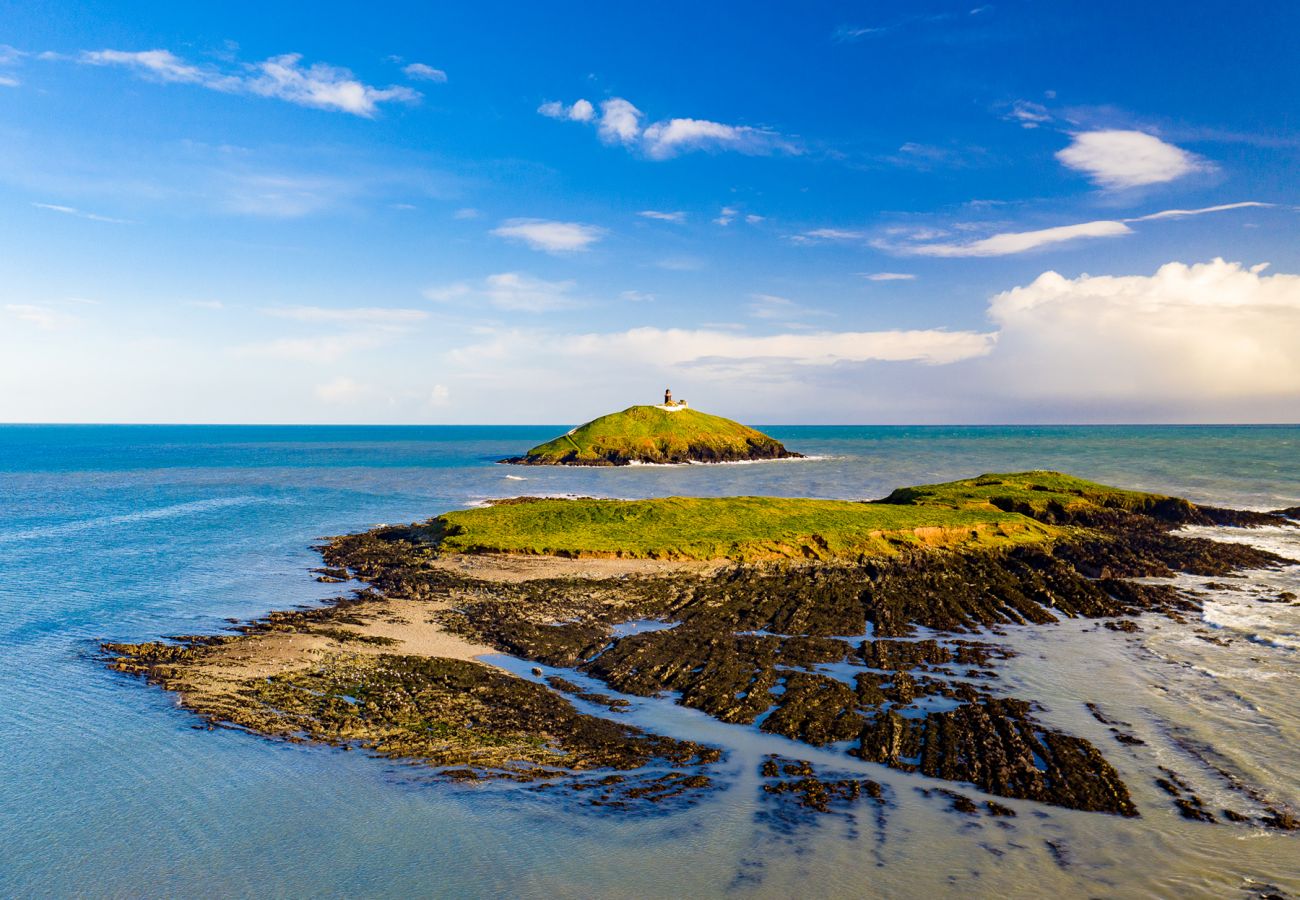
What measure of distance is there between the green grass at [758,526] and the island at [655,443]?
80229 mm

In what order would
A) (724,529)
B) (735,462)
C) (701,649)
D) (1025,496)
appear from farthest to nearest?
(735,462)
(1025,496)
(724,529)
(701,649)

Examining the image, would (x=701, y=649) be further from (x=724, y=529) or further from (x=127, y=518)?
(x=127, y=518)

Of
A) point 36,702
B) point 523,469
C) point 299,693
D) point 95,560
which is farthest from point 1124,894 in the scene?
point 523,469

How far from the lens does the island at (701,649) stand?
60.3 feet

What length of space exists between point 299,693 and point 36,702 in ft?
28.5

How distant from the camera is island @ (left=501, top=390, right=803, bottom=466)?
14200 centimetres

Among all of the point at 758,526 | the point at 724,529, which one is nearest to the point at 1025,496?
the point at 758,526

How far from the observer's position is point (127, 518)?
6750 centimetres

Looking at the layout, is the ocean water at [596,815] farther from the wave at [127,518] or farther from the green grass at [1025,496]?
the wave at [127,518]

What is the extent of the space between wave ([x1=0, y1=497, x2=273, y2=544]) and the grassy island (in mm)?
62451

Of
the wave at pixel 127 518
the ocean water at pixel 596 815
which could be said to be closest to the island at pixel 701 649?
the ocean water at pixel 596 815

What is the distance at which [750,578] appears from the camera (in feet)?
132

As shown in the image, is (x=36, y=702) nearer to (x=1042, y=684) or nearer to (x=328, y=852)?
(x=328, y=852)

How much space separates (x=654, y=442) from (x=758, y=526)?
96189 millimetres
